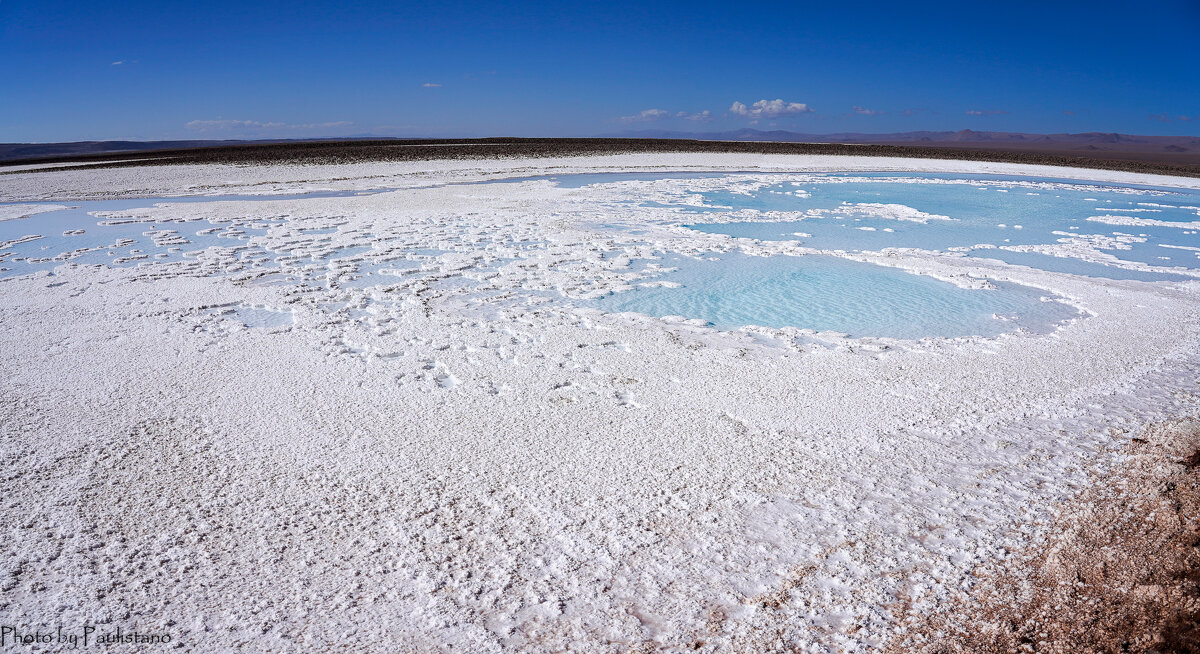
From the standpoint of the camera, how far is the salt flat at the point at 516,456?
6.54ft

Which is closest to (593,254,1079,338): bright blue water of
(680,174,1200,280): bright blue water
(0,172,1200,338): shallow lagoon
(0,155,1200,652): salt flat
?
(0,172,1200,338): shallow lagoon

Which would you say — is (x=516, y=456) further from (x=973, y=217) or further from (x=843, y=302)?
(x=973, y=217)

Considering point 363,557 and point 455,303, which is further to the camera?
point 455,303

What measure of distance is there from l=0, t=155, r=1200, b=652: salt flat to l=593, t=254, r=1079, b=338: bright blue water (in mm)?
221

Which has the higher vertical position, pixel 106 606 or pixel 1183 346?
pixel 1183 346

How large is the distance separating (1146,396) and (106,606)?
4.57 m

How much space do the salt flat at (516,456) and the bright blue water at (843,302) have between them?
22cm

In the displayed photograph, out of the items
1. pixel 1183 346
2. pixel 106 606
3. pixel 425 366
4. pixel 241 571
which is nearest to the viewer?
pixel 106 606

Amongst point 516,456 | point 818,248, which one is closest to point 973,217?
point 818,248

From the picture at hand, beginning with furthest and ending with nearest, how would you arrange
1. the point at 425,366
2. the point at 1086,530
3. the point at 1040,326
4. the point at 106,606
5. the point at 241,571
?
the point at 1040,326
the point at 425,366
the point at 1086,530
the point at 241,571
the point at 106,606

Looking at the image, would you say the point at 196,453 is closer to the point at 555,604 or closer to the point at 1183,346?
the point at 555,604

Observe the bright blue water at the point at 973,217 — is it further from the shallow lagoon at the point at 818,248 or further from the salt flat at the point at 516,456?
the salt flat at the point at 516,456

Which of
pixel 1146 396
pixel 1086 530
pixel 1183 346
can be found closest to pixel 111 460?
pixel 1086 530

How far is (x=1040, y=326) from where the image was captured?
4684mm
